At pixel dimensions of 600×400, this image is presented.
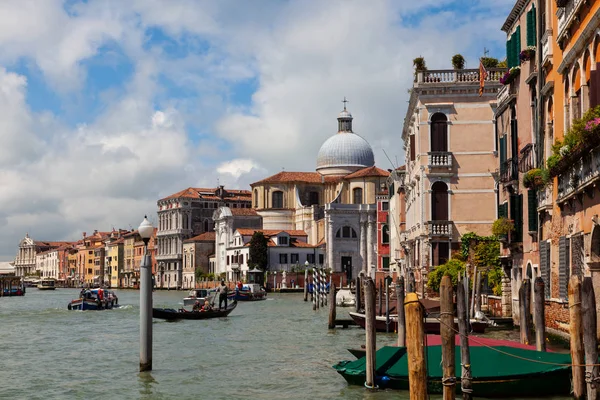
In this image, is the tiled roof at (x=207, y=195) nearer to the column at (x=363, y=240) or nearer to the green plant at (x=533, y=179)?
the column at (x=363, y=240)

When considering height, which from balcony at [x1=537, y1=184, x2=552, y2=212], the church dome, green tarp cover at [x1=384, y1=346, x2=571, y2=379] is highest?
the church dome

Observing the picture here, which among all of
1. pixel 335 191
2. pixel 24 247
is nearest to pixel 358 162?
pixel 335 191

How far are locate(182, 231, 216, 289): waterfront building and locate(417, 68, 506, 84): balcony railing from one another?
5586cm

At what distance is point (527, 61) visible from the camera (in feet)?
56.4

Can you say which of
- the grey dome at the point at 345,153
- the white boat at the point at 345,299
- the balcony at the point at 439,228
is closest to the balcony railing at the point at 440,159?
the balcony at the point at 439,228

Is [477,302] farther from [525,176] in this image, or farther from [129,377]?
[129,377]

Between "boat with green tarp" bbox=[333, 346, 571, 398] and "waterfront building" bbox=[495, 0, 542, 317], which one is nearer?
"boat with green tarp" bbox=[333, 346, 571, 398]

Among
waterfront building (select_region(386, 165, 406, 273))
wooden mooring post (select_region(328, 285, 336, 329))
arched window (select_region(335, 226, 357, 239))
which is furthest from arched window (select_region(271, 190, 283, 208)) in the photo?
wooden mooring post (select_region(328, 285, 336, 329))

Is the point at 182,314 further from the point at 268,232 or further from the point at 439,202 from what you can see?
the point at 268,232

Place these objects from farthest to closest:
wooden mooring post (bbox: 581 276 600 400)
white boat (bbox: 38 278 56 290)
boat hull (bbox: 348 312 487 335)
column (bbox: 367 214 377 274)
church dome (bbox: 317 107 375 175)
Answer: white boat (bbox: 38 278 56 290) < church dome (bbox: 317 107 375 175) < column (bbox: 367 214 377 274) < boat hull (bbox: 348 312 487 335) < wooden mooring post (bbox: 581 276 600 400)

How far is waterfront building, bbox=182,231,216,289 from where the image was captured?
8412 centimetres

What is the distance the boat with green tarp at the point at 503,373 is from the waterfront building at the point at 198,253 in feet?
239

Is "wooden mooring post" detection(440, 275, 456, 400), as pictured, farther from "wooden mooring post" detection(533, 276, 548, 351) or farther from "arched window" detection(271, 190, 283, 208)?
"arched window" detection(271, 190, 283, 208)

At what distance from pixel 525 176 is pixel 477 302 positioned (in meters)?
5.41
